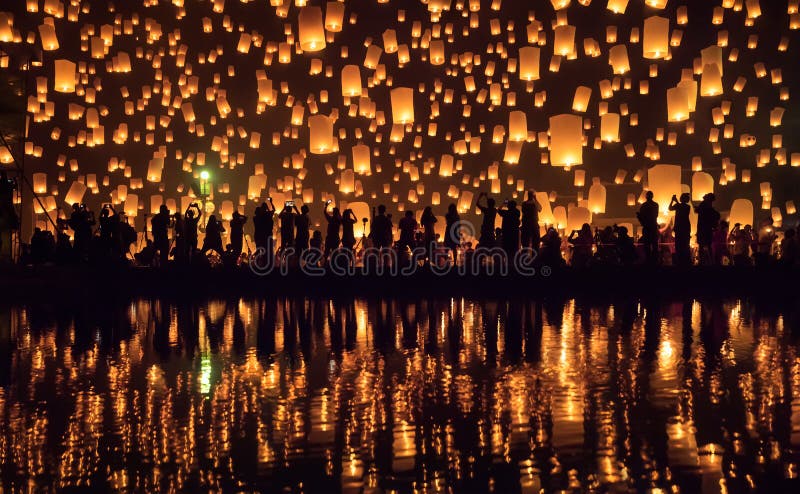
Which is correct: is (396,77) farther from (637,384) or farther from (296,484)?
(296,484)

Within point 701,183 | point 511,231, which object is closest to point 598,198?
point 701,183

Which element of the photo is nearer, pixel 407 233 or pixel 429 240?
pixel 429 240

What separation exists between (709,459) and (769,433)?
48 cm

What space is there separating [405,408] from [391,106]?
16.4 m

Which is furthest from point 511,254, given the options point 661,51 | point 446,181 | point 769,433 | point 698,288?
point 446,181

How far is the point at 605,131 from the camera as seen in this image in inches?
706

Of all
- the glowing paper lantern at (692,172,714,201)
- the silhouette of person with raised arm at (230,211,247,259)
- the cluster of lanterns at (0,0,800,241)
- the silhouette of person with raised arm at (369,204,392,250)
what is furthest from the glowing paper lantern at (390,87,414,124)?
the glowing paper lantern at (692,172,714,201)

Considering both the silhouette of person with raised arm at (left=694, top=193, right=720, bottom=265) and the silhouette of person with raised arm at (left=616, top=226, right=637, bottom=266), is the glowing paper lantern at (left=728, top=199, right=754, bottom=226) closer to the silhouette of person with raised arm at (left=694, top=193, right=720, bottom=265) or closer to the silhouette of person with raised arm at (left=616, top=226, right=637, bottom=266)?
the silhouette of person with raised arm at (left=616, top=226, right=637, bottom=266)

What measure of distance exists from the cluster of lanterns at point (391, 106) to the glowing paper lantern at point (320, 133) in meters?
2.53

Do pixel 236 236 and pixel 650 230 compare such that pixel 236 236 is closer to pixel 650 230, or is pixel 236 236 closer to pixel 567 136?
pixel 567 136

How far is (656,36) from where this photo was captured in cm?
1430

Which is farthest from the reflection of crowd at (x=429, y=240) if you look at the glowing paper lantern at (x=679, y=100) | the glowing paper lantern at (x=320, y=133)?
the glowing paper lantern at (x=320, y=133)

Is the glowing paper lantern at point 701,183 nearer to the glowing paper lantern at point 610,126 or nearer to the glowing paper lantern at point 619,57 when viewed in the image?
the glowing paper lantern at point 610,126

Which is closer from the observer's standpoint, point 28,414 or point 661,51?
point 28,414
